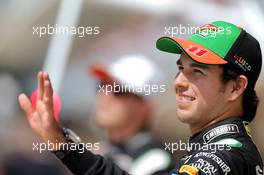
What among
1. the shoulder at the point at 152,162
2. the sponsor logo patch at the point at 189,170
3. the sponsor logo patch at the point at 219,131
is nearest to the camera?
the sponsor logo patch at the point at 189,170

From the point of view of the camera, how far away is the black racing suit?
1.17 metres

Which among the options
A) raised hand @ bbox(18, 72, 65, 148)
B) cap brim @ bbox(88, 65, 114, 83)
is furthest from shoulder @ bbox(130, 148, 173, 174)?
raised hand @ bbox(18, 72, 65, 148)

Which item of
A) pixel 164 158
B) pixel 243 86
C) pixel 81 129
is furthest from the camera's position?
pixel 81 129

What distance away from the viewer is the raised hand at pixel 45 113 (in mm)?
1417

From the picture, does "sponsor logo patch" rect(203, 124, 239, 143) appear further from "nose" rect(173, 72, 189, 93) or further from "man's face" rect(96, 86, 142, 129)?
"man's face" rect(96, 86, 142, 129)

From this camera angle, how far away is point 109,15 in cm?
210

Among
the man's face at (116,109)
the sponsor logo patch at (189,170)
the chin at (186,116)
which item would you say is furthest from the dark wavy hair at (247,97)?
the man's face at (116,109)

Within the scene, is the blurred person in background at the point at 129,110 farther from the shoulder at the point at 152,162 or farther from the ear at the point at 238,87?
the ear at the point at 238,87

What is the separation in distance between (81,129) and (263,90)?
0.57m

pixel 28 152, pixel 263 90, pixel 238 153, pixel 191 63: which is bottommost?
pixel 28 152

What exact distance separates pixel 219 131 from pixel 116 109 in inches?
29.6

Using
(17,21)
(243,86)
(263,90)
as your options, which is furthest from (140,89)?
(243,86)

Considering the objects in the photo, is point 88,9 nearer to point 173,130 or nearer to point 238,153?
point 173,130

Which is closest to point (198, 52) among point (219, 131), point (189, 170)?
point (219, 131)
